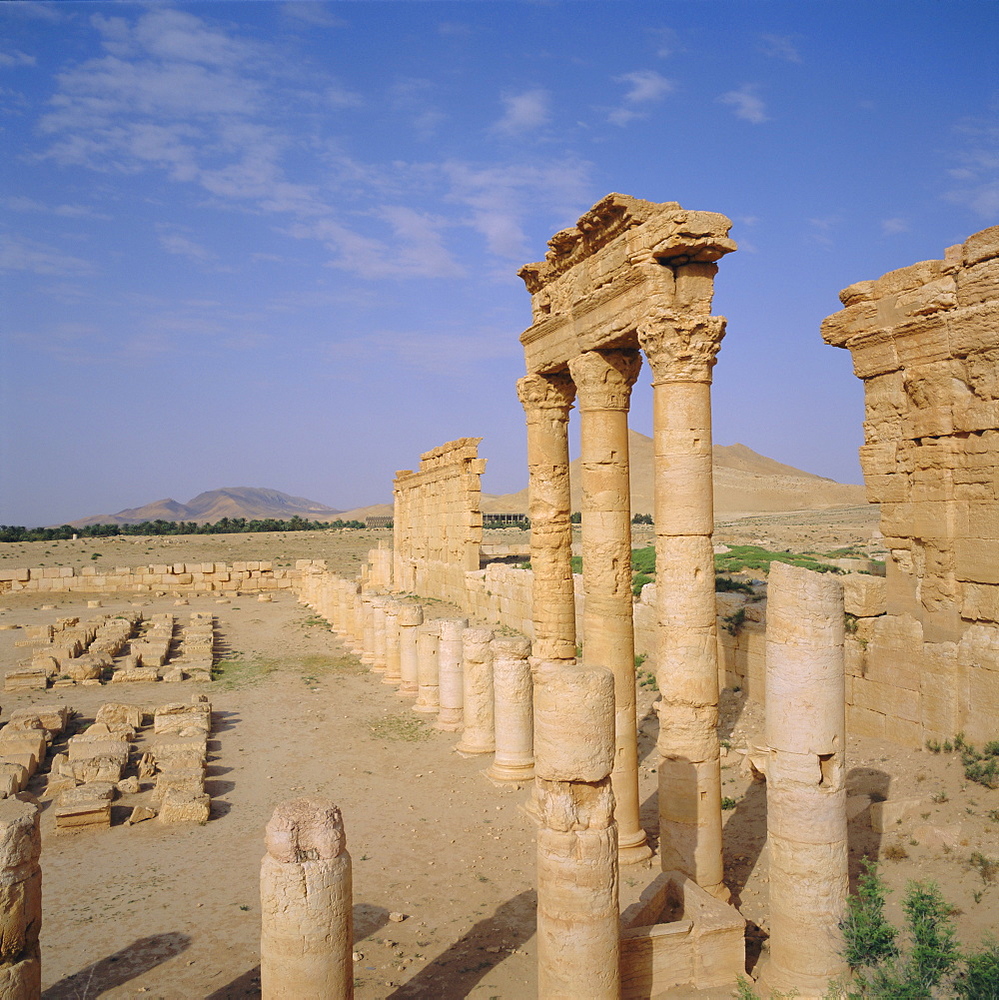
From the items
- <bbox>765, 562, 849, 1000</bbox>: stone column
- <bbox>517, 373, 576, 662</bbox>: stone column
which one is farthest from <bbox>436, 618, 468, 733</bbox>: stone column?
<bbox>765, 562, 849, 1000</bbox>: stone column

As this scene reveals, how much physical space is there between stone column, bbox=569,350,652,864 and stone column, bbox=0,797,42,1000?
17.9ft

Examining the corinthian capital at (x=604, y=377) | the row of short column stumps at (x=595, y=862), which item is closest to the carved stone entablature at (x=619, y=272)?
the corinthian capital at (x=604, y=377)

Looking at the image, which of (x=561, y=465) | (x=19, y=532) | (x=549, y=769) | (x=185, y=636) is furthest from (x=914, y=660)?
(x=19, y=532)

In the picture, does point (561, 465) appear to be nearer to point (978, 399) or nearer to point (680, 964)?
point (978, 399)

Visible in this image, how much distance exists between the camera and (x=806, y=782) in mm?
5957

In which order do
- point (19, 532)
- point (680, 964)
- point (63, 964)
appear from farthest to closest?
1. point (19, 532)
2. point (63, 964)
3. point (680, 964)

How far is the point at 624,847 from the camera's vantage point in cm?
816

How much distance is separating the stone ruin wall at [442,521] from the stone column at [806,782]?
65.4 feet

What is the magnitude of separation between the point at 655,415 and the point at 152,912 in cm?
693

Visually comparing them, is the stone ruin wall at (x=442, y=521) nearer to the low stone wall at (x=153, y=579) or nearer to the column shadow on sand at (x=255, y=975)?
the low stone wall at (x=153, y=579)

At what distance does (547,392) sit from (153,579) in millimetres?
31971

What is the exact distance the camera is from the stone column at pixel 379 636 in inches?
766

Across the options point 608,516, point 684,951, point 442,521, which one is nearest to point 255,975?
point 684,951

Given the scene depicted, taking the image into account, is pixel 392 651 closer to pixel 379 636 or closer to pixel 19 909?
pixel 379 636
